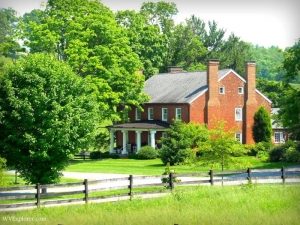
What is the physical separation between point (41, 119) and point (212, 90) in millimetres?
32219

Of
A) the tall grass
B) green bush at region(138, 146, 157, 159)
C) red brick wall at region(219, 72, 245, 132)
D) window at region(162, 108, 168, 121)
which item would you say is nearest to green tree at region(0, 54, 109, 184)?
the tall grass

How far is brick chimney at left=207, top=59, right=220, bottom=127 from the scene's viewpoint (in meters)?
60.9

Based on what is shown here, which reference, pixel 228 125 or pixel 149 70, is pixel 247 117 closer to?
pixel 228 125

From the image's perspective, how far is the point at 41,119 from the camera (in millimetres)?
31547

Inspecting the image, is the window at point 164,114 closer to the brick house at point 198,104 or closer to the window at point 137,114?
the brick house at point 198,104

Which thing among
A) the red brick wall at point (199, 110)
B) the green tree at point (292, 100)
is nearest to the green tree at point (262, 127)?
the red brick wall at point (199, 110)

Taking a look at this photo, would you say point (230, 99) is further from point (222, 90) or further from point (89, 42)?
point (89, 42)

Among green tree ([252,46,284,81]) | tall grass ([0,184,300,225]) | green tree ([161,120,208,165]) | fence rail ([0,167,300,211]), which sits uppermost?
green tree ([252,46,284,81])

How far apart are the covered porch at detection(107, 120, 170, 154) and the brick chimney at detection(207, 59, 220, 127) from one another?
4.26m

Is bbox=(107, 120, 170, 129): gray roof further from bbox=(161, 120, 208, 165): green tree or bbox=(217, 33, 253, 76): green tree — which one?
bbox=(217, 33, 253, 76): green tree

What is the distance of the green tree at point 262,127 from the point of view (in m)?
62.6

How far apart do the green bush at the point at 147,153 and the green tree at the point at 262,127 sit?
11.3 m

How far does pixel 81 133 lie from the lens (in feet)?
106

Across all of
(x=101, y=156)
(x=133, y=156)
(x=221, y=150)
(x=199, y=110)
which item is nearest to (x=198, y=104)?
(x=199, y=110)
